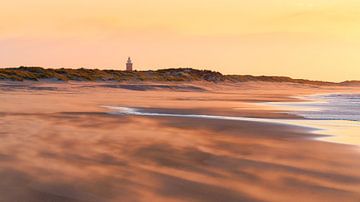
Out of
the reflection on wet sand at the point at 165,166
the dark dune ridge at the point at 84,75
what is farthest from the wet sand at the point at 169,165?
the dark dune ridge at the point at 84,75

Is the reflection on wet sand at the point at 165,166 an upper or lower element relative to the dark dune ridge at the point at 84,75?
lower

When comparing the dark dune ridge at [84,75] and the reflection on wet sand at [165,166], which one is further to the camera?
the dark dune ridge at [84,75]

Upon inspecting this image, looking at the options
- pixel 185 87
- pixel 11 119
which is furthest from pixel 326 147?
pixel 185 87

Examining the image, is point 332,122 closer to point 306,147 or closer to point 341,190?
point 306,147

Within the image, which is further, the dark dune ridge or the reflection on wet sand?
the dark dune ridge

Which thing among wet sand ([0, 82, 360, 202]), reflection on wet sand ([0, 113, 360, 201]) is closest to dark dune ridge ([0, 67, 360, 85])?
wet sand ([0, 82, 360, 202])

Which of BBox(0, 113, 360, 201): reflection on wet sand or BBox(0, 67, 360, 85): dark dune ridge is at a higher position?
BBox(0, 67, 360, 85): dark dune ridge

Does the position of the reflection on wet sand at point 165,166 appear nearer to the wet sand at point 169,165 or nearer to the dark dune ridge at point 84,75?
the wet sand at point 169,165

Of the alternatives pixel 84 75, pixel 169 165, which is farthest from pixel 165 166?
pixel 84 75

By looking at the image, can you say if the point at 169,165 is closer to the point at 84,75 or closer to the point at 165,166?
the point at 165,166

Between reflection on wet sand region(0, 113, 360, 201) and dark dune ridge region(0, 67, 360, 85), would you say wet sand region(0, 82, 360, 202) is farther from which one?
dark dune ridge region(0, 67, 360, 85)

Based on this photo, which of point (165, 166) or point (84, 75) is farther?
point (84, 75)

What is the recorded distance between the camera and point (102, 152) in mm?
6039

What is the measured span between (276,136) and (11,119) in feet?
17.0
